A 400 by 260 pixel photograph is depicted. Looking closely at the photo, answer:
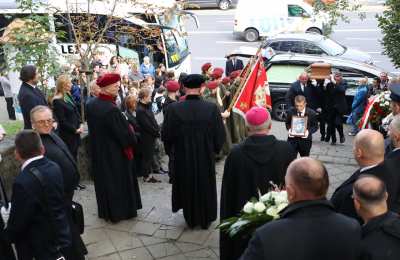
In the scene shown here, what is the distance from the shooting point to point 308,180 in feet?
10.7

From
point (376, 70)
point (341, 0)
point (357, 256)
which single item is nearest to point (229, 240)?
point (357, 256)

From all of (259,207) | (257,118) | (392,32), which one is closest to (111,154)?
(257,118)

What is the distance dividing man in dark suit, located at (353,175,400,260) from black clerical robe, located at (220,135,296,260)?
57.5 inches

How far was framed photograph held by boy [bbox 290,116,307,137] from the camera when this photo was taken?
8.77 meters

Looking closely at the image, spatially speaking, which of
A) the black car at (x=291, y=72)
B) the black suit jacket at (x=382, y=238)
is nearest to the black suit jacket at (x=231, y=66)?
the black car at (x=291, y=72)

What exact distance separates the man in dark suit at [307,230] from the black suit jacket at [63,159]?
98.1 inches

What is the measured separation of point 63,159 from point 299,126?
187 inches

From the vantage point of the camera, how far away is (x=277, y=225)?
3.14 metres

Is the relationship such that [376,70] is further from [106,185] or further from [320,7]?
[106,185]

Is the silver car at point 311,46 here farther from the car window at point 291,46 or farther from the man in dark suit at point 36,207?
the man in dark suit at point 36,207

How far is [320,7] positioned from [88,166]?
11.0 meters

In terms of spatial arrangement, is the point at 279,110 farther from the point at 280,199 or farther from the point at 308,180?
the point at 308,180

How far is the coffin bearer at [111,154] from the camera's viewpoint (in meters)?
6.53

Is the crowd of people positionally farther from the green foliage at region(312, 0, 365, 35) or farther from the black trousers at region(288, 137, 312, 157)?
the green foliage at region(312, 0, 365, 35)
